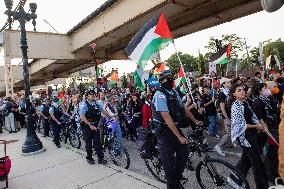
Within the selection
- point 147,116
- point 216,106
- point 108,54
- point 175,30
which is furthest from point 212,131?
point 108,54

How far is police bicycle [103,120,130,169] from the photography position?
7399 mm

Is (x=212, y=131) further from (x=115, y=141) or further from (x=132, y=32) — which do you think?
(x=132, y=32)

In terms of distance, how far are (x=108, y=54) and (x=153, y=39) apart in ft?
34.2

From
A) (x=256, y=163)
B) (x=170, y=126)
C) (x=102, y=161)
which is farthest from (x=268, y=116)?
(x=102, y=161)

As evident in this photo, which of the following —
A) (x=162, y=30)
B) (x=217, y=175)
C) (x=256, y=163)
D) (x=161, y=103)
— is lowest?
(x=217, y=175)

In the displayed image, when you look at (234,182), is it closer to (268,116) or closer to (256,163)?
(256,163)

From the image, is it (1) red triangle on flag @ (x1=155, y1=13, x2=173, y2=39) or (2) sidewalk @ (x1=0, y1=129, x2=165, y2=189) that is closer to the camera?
(2) sidewalk @ (x1=0, y1=129, x2=165, y2=189)

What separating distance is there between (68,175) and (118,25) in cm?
589

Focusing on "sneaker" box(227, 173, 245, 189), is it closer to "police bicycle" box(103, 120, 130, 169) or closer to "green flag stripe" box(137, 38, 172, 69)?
"green flag stripe" box(137, 38, 172, 69)

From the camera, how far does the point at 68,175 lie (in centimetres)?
704

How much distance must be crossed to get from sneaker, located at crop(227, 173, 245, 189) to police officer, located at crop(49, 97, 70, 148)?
26.0 ft

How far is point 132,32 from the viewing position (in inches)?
480

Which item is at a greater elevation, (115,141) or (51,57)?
(51,57)

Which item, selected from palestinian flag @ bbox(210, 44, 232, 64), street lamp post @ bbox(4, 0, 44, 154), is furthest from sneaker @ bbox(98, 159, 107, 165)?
palestinian flag @ bbox(210, 44, 232, 64)
